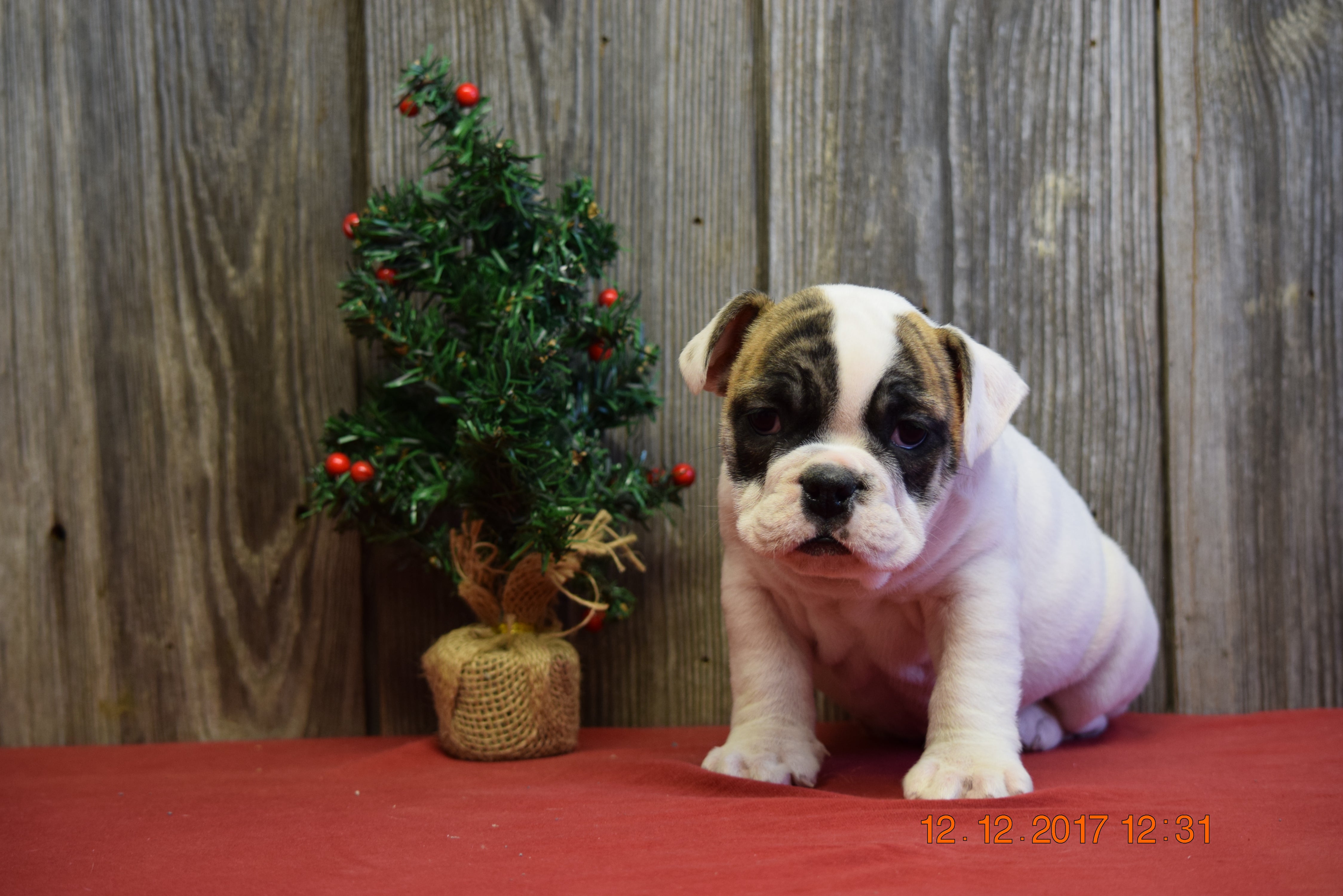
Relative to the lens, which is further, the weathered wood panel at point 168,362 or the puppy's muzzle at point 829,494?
the weathered wood panel at point 168,362

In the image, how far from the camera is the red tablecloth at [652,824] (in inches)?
60.7

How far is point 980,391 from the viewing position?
2.20 meters

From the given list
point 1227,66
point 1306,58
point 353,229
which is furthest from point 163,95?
point 1306,58

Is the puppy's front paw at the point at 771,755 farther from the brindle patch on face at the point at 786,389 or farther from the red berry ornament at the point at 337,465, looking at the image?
Result: the red berry ornament at the point at 337,465

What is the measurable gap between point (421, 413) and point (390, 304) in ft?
0.98

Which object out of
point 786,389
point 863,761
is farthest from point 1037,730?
point 786,389

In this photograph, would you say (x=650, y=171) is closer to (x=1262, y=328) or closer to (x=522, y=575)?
(x=522, y=575)

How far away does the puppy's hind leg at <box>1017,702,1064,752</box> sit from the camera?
104 inches

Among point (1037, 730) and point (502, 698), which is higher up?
point (502, 698)

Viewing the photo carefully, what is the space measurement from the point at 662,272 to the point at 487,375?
0.71m
